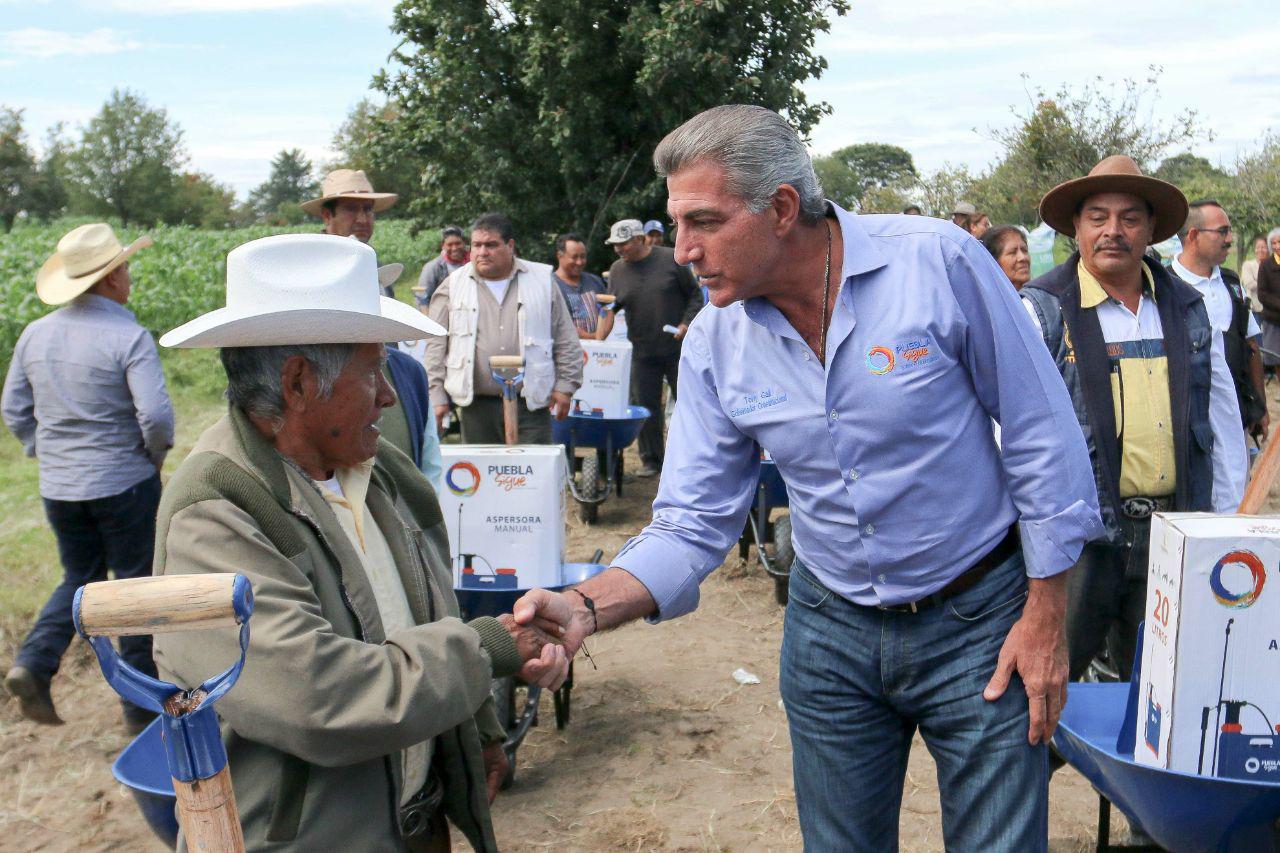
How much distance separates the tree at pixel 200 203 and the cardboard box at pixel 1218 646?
8306 cm

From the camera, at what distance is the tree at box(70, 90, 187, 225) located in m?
83.6

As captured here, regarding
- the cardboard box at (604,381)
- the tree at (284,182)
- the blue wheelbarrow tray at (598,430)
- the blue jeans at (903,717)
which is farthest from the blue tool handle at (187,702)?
the tree at (284,182)

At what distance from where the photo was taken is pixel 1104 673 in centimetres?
455

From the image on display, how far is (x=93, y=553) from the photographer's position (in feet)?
18.4

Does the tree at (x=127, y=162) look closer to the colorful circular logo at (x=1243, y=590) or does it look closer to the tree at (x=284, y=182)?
the tree at (x=284, y=182)

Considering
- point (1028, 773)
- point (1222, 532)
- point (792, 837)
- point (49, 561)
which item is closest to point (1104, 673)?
point (792, 837)

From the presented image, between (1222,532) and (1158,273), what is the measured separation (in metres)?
1.45

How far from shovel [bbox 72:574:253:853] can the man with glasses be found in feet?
16.2

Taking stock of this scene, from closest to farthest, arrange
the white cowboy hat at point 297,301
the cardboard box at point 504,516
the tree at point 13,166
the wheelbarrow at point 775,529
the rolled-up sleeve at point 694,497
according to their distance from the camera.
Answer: the white cowboy hat at point 297,301
the rolled-up sleeve at point 694,497
the cardboard box at point 504,516
the wheelbarrow at point 775,529
the tree at point 13,166

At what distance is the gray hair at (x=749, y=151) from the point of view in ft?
7.90

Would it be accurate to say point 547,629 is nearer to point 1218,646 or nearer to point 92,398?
point 1218,646

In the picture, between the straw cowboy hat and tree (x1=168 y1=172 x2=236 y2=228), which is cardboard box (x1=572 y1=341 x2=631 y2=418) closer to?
the straw cowboy hat

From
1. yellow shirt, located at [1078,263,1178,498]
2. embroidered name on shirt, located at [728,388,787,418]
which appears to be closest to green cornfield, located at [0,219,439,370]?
yellow shirt, located at [1078,263,1178,498]

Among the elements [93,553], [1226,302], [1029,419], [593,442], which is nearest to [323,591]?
[1029,419]
